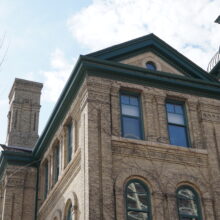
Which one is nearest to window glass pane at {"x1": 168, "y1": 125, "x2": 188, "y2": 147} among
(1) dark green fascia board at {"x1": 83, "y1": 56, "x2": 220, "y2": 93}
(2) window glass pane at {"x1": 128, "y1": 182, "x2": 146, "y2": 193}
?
(1) dark green fascia board at {"x1": 83, "y1": 56, "x2": 220, "y2": 93}

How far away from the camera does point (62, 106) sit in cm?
2245

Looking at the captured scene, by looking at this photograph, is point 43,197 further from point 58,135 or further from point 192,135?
point 192,135

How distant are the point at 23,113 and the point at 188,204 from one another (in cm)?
1800

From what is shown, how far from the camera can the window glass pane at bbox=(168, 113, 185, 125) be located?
2080cm

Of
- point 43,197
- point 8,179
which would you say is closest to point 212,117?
point 43,197

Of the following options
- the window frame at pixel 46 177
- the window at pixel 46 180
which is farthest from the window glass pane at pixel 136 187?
the window at pixel 46 180

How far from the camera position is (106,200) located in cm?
1747

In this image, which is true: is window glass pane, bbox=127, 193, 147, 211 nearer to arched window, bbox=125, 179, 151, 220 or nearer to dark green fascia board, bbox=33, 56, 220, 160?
arched window, bbox=125, 179, 151, 220

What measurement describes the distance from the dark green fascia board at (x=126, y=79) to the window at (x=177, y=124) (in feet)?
2.49

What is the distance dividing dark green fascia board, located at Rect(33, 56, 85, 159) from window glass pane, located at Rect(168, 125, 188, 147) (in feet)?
13.5

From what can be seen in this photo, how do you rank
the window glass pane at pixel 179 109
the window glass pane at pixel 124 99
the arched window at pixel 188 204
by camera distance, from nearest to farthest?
the arched window at pixel 188 204, the window glass pane at pixel 124 99, the window glass pane at pixel 179 109

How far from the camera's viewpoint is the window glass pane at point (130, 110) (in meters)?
20.2

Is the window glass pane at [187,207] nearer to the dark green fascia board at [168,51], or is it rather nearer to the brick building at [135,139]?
the brick building at [135,139]

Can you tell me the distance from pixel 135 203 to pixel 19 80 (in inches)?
762
